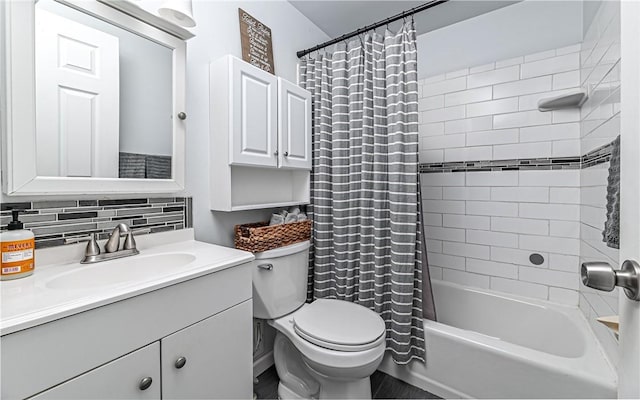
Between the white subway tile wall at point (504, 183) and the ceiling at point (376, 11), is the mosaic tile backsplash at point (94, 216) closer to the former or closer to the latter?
the ceiling at point (376, 11)

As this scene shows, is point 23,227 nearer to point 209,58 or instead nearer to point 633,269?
point 209,58

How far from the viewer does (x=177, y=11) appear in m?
1.13

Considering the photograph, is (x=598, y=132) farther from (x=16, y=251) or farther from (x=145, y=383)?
(x=16, y=251)

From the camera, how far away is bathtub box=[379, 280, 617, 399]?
1.17 meters

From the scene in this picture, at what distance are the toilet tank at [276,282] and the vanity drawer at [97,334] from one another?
1.32 feet

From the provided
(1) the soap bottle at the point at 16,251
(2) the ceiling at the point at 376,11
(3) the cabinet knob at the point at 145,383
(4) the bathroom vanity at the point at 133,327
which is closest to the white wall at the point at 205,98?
(4) the bathroom vanity at the point at 133,327

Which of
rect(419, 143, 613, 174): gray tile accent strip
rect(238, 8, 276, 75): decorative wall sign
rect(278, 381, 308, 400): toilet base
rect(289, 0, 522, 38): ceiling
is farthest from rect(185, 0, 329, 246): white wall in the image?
rect(419, 143, 613, 174): gray tile accent strip

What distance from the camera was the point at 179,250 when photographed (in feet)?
3.84

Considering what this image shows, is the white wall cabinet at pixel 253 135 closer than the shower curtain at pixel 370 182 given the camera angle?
Yes

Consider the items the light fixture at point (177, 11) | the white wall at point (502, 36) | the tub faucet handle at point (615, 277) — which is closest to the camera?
the tub faucet handle at point (615, 277)

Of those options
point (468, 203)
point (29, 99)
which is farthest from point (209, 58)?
point (468, 203)

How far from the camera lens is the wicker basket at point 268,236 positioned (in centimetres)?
135

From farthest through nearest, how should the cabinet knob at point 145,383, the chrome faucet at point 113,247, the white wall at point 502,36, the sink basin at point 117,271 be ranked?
the white wall at point 502,36 → the chrome faucet at point 113,247 → the sink basin at point 117,271 → the cabinet knob at point 145,383

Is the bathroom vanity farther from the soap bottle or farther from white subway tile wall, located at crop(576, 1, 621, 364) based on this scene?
white subway tile wall, located at crop(576, 1, 621, 364)
